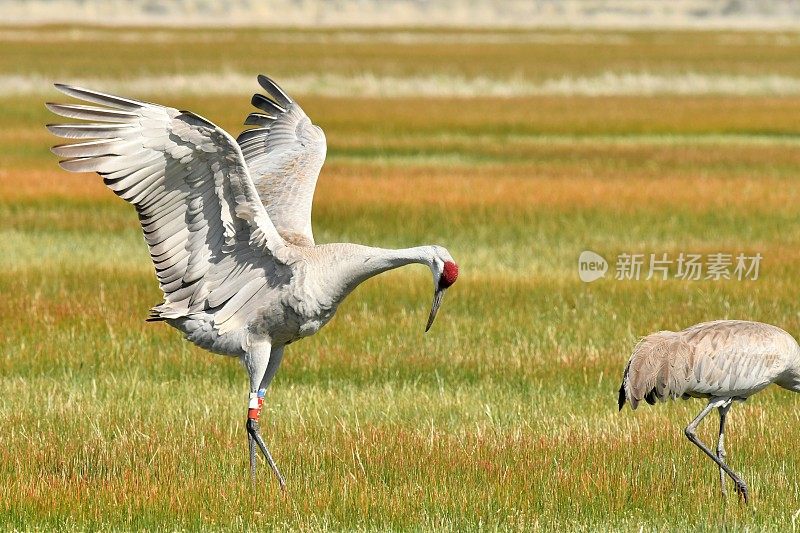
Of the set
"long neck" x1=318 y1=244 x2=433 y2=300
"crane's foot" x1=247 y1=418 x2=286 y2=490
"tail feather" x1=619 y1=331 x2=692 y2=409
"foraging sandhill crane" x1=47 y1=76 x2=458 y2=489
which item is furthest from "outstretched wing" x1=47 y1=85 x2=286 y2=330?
"tail feather" x1=619 y1=331 x2=692 y2=409

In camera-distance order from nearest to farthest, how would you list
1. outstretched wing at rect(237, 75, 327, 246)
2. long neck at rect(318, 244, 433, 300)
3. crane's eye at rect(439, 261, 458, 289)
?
crane's eye at rect(439, 261, 458, 289), long neck at rect(318, 244, 433, 300), outstretched wing at rect(237, 75, 327, 246)

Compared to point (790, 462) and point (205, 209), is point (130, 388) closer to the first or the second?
point (205, 209)

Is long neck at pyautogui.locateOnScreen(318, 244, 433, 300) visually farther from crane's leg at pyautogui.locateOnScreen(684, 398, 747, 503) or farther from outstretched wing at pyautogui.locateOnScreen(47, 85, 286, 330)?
crane's leg at pyautogui.locateOnScreen(684, 398, 747, 503)

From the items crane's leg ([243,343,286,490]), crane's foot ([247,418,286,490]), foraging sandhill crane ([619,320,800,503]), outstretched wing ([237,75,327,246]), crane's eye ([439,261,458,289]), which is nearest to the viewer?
crane's eye ([439,261,458,289])

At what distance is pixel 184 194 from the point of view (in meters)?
7.89

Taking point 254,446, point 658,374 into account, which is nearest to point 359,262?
point 254,446

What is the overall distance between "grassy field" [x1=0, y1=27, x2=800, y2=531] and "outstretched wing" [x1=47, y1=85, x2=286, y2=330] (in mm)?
966

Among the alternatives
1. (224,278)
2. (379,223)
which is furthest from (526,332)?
(379,223)

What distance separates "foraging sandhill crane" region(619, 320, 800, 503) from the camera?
7.25 m

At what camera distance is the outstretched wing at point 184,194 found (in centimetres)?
751

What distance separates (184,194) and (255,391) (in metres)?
1.20

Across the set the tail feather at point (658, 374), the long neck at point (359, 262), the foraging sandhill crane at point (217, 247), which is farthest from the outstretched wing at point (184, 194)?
the tail feather at point (658, 374)

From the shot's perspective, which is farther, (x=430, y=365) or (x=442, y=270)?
(x=430, y=365)

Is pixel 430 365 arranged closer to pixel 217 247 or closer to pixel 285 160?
pixel 285 160
